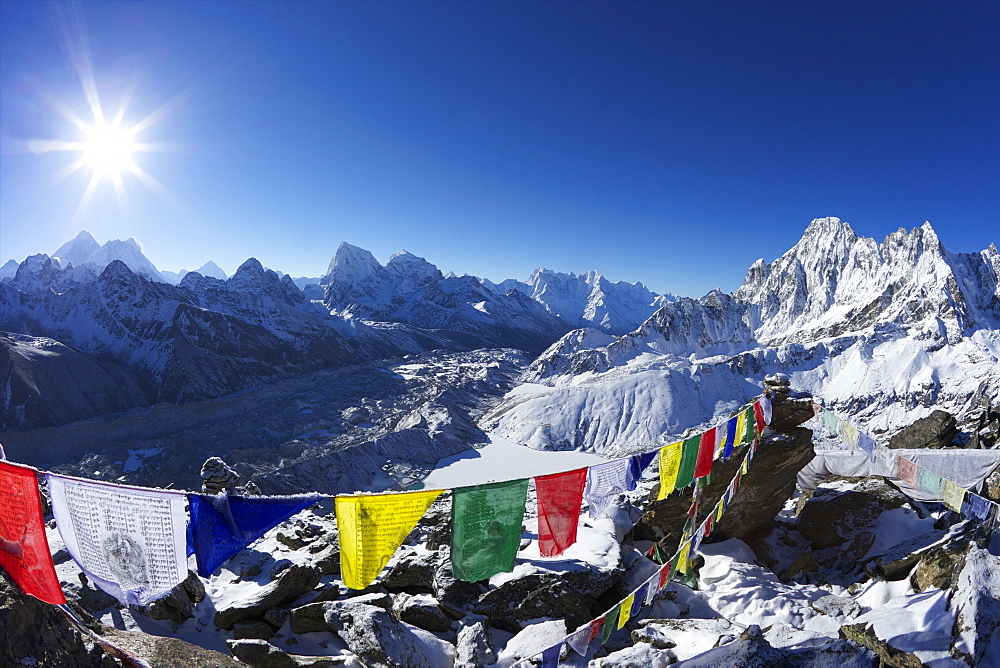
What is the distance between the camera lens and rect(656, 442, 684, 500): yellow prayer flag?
13359 mm

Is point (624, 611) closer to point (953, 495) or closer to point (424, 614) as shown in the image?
point (424, 614)

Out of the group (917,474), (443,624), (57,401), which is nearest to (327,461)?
(443,624)

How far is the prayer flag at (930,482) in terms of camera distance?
14302 millimetres

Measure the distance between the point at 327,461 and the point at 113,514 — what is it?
68.9 m

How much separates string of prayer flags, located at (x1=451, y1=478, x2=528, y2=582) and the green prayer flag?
603cm

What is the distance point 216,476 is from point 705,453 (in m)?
26.5

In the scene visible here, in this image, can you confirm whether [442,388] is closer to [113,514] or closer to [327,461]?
[327,461]

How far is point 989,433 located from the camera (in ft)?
59.0

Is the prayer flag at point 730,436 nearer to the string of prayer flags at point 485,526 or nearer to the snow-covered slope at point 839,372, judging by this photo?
the string of prayer flags at point 485,526

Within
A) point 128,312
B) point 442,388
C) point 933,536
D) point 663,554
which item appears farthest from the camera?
point 128,312

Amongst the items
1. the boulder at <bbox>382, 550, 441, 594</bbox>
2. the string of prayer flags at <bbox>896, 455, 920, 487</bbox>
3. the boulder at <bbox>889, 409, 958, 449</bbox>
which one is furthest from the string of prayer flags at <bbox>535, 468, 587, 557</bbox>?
the boulder at <bbox>889, 409, 958, 449</bbox>

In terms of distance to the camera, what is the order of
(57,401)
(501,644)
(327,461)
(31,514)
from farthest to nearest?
(57,401) → (327,461) → (501,644) → (31,514)

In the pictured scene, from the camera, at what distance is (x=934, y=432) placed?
784 inches

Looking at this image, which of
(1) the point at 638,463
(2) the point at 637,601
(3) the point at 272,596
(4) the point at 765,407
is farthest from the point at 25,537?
(4) the point at 765,407
